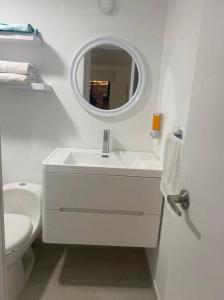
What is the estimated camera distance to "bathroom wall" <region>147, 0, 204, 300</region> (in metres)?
1.13

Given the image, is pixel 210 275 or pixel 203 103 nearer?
pixel 210 275

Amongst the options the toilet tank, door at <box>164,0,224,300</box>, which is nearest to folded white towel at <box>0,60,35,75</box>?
the toilet tank

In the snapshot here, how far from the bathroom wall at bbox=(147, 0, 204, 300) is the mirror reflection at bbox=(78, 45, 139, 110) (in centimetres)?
25

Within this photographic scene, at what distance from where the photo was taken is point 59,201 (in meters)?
1.40

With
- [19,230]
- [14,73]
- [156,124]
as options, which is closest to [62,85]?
[14,73]

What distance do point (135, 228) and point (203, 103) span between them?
995mm

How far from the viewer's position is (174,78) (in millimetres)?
1396

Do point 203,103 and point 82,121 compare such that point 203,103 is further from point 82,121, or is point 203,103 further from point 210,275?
point 82,121

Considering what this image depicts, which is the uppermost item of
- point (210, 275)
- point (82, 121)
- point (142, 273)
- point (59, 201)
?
point (82, 121)

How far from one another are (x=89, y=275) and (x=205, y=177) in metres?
1.38

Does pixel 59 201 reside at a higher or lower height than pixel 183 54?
lower

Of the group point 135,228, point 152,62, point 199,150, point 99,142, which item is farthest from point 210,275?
point 152,62

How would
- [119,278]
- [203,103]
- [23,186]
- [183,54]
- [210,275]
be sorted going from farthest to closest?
[23,186]
[119,278]
[183,54]
[203,103]
[210,275]

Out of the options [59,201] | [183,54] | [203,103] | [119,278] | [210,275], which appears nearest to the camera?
[210,275]
